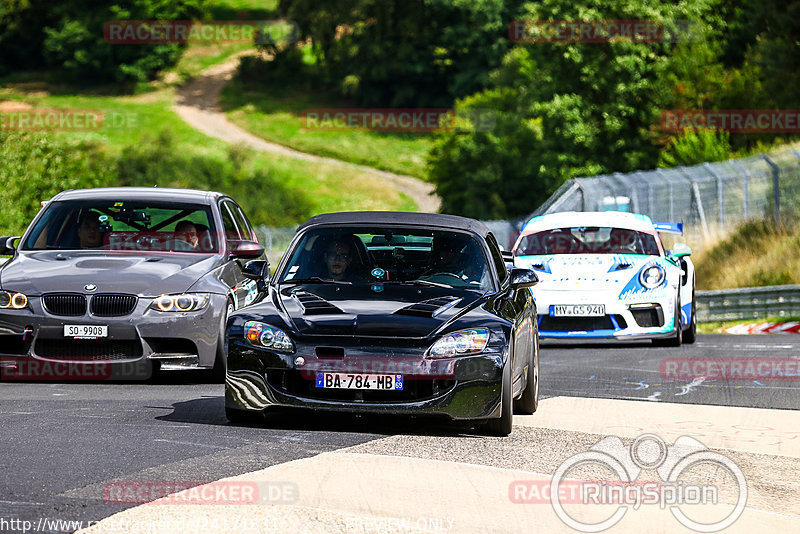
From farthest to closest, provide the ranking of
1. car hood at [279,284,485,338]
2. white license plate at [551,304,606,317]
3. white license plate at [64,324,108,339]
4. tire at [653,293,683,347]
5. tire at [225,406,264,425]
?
tire at [653,293,683,347] → white license plate at [551,304,606,317] → white license plate at [64,324,108,339] → tire at [225,406,264,425] → car hood at [279,284,485,338]

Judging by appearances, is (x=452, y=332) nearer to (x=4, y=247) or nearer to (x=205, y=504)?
(x=205, y=504)

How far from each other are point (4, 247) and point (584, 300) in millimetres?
6628

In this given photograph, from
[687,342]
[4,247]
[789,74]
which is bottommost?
[687,342]

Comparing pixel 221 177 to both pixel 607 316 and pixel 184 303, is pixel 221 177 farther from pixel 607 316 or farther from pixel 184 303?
pixel 184 303

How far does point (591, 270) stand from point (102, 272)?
645cm

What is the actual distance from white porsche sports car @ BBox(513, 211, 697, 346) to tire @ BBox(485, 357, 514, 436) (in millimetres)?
7306

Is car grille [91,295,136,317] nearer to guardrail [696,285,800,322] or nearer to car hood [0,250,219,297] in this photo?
car hood [0,250,219,297]

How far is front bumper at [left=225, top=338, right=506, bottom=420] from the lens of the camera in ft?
28.2

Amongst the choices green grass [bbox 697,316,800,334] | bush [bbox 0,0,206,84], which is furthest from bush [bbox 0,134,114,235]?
bush [bbox 0,0,206,84]

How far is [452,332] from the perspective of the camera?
873 cm

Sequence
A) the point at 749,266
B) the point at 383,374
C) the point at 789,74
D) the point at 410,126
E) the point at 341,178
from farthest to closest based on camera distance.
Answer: the point at 410,126
the point at 341,178
the point at 789,74
the point at 749,266
the point at 383,374

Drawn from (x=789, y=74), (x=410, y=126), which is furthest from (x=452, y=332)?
(x=410, y=126)

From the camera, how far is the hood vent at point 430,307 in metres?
8.93

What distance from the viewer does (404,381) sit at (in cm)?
861
